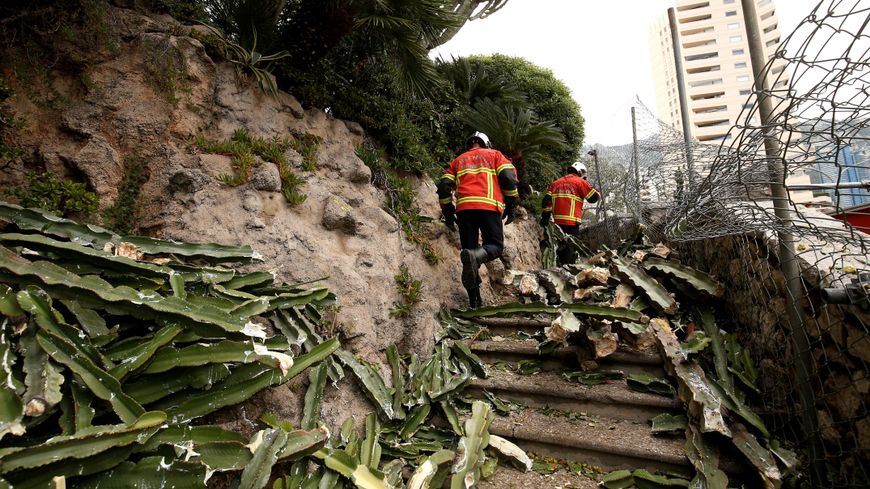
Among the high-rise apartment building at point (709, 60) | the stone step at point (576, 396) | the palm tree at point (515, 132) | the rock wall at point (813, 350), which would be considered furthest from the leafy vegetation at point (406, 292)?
the high-rise apartment building at point (709, 60)

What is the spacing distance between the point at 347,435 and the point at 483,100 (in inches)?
→ 250

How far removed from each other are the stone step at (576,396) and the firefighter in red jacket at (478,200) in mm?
1282

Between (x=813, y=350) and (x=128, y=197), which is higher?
(x=128, y=197)

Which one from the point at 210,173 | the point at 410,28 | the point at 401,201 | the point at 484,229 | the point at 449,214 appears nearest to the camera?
the point at 210,173

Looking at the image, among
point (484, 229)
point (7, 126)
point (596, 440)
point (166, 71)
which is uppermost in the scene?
point (166, 71)

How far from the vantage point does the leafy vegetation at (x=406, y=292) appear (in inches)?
148

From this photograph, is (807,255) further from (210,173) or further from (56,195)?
(56,195)

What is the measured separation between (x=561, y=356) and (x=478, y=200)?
178 cm

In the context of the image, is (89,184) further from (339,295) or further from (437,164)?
(437,164)

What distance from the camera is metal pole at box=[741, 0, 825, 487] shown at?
6.68 feet

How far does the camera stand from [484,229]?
4688 mm

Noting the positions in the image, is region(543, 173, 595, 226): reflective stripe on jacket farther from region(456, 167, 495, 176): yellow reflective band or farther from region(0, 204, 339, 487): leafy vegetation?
region(0, 204, 339, 487): leafy vegetation

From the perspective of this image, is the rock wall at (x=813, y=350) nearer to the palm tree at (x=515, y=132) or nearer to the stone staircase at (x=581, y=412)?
the stone staircase at (x=581, y=412)

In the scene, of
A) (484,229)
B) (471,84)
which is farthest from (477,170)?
(471,84)
